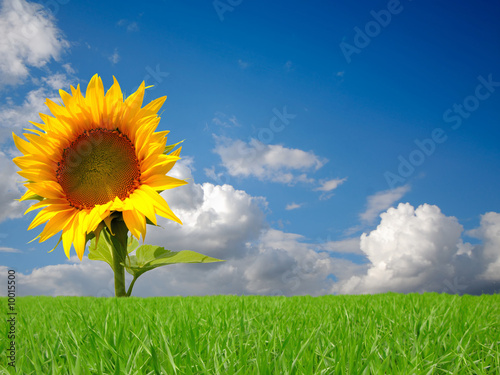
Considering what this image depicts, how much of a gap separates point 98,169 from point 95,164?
0.23 ft

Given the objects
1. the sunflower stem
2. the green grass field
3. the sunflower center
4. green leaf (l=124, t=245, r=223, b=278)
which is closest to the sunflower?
A: the sunflower center

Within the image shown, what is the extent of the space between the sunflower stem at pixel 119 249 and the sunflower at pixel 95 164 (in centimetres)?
10

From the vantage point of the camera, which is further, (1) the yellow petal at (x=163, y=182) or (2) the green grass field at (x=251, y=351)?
(1) the yellow petal at (x=163, y=182)

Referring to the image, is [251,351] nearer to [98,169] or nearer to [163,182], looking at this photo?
[163,182]

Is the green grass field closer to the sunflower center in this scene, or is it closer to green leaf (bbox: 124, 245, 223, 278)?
the sunflower center

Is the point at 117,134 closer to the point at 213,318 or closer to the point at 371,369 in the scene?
the point at 213,318

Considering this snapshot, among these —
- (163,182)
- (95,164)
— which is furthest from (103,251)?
(163,182)

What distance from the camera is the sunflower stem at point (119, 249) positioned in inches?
106

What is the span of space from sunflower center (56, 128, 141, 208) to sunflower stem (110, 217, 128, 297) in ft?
0.68

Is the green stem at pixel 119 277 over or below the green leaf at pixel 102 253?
below

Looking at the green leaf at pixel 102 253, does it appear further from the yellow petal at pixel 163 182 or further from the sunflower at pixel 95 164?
the yellow petal at pixel 163 182

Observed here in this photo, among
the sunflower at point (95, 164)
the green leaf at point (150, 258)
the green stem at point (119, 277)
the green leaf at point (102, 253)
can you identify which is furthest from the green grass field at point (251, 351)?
the green leaf at point (150, 258)

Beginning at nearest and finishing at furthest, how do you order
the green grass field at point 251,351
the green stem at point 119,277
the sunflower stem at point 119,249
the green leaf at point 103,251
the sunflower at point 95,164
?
1. the green grass field at point 251,351
2. the sunflower at point 95,164
3. the sunflower stem at point 119,249
4. the green stem at point 119,277
5. the green leaf at point 103,251

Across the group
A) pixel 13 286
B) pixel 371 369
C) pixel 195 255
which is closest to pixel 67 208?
pixel 13 286
